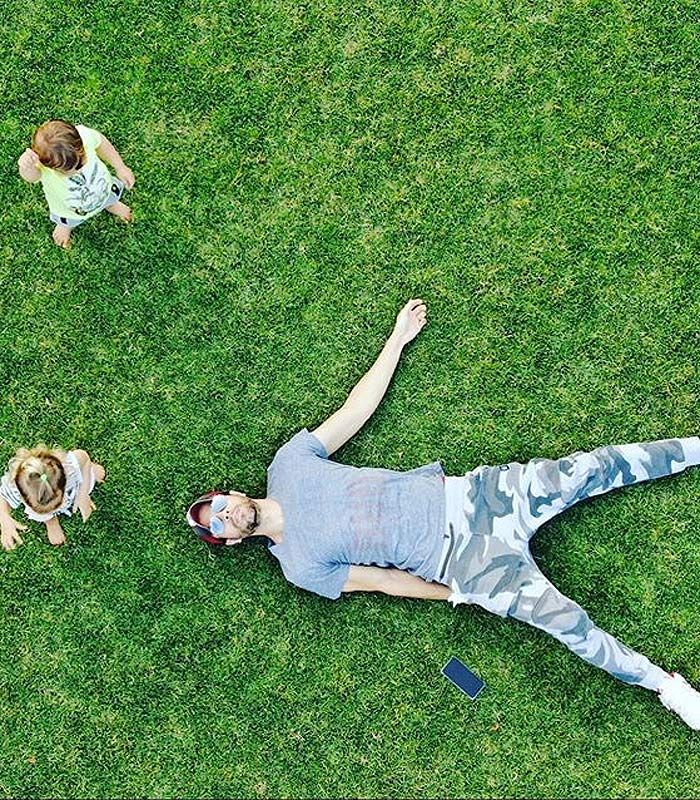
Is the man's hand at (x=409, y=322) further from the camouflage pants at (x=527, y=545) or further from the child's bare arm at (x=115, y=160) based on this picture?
the child's bare arm at (x=115, y=160)

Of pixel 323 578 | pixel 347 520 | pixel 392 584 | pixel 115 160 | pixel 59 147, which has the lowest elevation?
pixel 392 584

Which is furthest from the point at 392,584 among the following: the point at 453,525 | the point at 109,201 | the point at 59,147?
the point at 59,147

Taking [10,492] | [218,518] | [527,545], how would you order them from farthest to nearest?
[527,545] < [10,492] < [218,518]

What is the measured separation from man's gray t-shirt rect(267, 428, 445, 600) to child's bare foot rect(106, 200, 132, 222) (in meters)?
1.79

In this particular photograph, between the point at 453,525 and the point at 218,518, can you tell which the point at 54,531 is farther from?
the point at 453,525

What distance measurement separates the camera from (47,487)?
16.7 ft

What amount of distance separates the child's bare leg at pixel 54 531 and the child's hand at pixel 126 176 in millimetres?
1975

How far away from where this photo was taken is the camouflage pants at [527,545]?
17.4ft

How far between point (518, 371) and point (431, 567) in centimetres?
129

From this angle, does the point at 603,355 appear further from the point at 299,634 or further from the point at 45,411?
the point at 45,411

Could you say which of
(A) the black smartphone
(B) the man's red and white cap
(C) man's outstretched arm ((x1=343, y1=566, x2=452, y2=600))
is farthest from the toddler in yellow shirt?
(A) the black smartphone

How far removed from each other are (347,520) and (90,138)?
2.52 metres

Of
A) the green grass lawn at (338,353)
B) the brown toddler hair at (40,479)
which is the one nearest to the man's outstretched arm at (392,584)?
the green grass lawn at (338,353)

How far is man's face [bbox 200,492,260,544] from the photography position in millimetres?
5141
